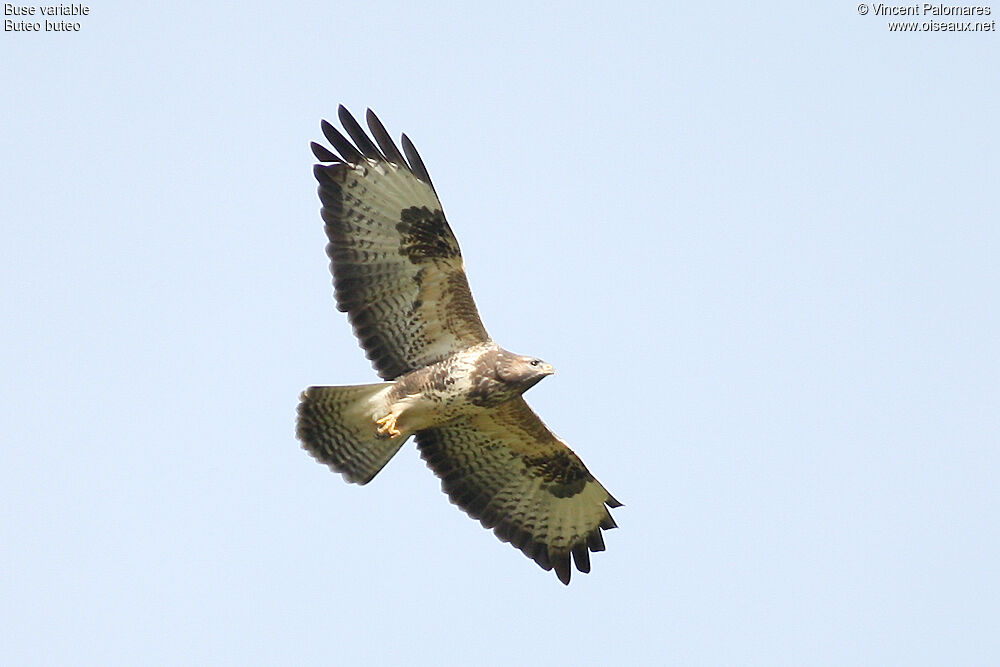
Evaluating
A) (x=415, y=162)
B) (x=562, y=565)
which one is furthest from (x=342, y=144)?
(x=562, y=565)

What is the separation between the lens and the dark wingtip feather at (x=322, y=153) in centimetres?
1388

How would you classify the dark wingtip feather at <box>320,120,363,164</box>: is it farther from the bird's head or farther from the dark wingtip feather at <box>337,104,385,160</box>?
the bird's head

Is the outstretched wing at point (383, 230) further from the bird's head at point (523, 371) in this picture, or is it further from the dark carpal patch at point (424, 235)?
the bird's head at point (523, 371)

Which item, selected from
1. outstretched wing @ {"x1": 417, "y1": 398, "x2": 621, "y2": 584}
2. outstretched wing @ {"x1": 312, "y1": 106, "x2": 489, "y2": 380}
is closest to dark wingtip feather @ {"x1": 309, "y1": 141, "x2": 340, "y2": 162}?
outstretched wing @ {"x1": 312, "y1": 106, "x2": 489, "y2": 380}

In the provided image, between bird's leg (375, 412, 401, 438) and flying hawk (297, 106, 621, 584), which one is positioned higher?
flying hawk (297, 106, 621, 584)

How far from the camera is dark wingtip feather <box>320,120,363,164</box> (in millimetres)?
13875

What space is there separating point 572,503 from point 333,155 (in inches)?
143

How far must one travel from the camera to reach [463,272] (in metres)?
13.9

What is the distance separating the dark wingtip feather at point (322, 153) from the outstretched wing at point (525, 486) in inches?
93.7

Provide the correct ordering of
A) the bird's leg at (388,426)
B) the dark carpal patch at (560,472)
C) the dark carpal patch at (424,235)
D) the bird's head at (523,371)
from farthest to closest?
the dark carpal patch at (560,472) → the bird's leg at (388,426) → the dark carpal patch at (424,235) → the bird's head at (523,371)

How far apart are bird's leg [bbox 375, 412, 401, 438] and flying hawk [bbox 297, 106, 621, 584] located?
0.01 metres

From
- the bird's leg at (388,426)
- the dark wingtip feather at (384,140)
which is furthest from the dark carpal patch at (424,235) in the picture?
the bird's leg at (388,426)

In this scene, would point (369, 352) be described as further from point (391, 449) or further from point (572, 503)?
point (572, 503)

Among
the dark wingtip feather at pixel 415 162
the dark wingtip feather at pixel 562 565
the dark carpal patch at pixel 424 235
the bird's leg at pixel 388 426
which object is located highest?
the dark wingtip feather at pixel 415 162
